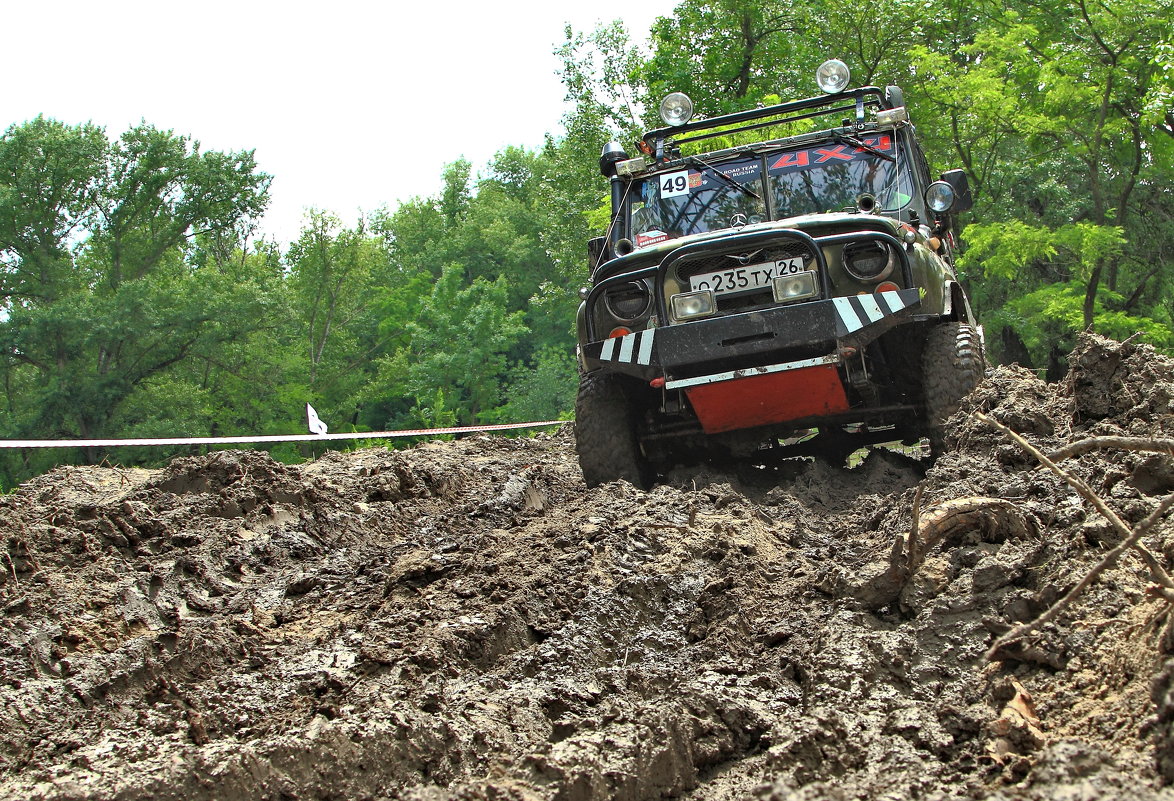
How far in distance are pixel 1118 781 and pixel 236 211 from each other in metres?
38.4

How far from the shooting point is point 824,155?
7707 millimetres

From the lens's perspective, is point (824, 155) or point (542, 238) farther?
point (542, 238)

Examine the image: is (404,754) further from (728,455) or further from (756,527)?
(728,455)

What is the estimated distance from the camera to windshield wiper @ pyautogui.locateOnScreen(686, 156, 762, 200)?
770 cm

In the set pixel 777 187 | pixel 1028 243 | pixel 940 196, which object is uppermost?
pixel 1028 243

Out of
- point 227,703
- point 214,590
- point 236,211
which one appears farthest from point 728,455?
point 236,211

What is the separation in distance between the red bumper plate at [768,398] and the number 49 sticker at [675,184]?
1917 mm

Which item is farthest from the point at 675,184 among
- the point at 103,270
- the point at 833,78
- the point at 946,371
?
the point at 103,270

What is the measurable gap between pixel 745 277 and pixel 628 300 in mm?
754

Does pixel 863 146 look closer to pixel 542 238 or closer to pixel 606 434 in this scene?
pixel 606 434

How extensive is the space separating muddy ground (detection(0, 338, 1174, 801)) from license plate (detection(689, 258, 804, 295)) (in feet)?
4.36

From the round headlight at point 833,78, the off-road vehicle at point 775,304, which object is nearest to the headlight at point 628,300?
the off-road vehicle at point 775,304

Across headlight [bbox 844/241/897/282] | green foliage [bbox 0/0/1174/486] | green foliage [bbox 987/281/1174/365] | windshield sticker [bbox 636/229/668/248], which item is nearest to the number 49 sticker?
windshield sticker [bbox 636/229/668/248]

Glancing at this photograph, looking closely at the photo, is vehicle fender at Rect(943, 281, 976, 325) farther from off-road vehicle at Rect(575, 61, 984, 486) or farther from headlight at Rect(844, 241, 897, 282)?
headlight at Rect(844, 241, 897, 282)
